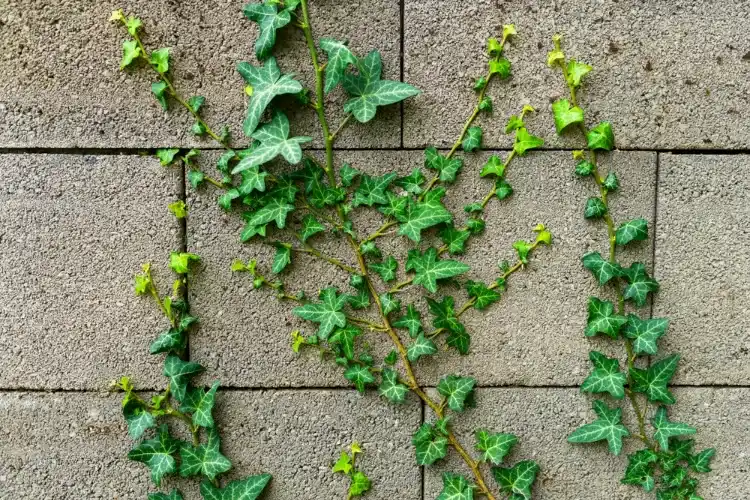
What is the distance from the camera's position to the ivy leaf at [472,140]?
1793 mm

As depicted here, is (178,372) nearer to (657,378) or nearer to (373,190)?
(373,190)

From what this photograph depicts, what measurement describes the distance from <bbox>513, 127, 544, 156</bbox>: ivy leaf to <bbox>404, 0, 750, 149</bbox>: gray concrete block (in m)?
0.04

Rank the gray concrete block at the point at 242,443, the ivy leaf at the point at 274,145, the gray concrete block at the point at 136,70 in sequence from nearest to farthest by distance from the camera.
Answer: the ivy leaf at the point at 274,145, the gray concrete block at the point at 136,70, the gray concrete block at the point at 242,443

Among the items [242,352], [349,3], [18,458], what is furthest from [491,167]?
[18,458]

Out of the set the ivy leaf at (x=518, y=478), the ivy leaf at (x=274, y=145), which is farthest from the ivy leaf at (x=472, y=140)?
the ivy leaf at (x=518, y=478)

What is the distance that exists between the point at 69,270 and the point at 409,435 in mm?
1308

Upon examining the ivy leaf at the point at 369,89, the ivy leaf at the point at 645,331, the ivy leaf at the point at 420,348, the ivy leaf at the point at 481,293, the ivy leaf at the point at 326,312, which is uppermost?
the ivy leaf at the point at 369,89

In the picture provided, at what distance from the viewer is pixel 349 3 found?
1.79 meters

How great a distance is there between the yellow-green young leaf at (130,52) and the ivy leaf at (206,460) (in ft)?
4.14

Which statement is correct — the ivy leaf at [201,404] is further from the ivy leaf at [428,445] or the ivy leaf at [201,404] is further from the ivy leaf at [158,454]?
the ivy leaf at [428,445]

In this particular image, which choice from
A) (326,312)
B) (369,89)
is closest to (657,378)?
(326,312)

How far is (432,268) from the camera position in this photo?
1781 millimetres

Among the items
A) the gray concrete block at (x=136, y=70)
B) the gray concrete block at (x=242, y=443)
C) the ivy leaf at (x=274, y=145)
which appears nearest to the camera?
the ivy leaf at (x=274, y=145)

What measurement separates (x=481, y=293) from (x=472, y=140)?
517mm
